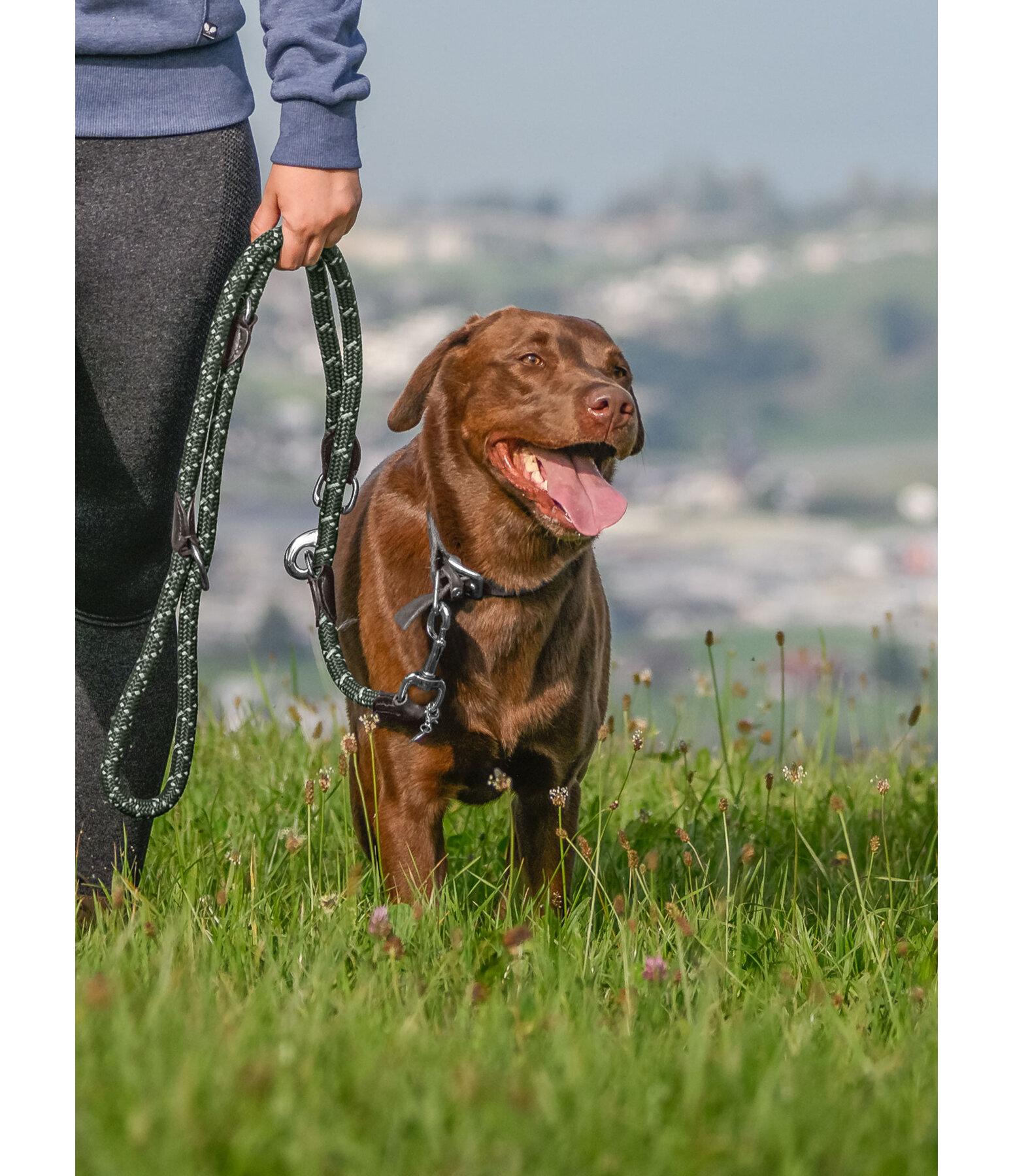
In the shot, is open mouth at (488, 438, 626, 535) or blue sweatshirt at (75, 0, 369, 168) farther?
open mouth at (488, 438, 626, 535)

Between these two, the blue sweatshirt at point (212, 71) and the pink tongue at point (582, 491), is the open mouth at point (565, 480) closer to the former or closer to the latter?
the pink tongue at point (582, 491)

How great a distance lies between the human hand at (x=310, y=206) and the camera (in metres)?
2.28

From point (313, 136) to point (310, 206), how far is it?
117mm

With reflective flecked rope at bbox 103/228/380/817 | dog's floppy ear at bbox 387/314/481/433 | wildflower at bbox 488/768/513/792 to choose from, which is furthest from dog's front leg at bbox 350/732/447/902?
dog's floppy ear at bbox 387/314/481/433

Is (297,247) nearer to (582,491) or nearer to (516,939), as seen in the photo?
(582,491)

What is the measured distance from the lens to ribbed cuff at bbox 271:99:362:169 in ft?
7.39

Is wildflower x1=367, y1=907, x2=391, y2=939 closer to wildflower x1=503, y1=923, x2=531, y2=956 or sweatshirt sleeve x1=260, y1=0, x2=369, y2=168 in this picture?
wildflower x1=503, y1=923, x2=531, y2=956

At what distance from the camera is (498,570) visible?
2.89 meters

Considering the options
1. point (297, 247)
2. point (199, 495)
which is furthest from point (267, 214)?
point (199, 495)

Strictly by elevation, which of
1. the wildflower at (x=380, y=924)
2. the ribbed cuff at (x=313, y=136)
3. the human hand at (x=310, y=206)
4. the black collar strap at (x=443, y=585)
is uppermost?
the ribbed cuff at (x=313, y=136)

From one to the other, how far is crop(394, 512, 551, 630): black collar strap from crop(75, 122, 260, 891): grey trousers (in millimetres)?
543

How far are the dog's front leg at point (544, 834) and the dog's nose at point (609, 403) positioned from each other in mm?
881

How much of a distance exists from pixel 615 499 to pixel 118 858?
4.44ft

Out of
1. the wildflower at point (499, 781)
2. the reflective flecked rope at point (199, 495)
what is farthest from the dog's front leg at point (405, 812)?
the reflective flecked rope at point (199, 495)
